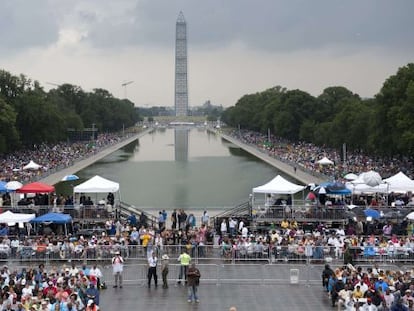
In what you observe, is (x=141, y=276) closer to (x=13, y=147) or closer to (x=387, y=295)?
(x=387, y=295)

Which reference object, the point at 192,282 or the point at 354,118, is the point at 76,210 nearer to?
the point at 192,282

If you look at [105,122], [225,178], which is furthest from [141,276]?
[105,122]

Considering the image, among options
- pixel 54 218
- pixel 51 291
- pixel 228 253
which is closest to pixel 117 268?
pixel 51 291

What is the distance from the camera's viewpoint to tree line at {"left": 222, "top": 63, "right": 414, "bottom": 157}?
6234cm

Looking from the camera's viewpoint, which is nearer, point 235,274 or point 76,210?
point 235,274

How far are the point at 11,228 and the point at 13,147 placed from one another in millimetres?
54442

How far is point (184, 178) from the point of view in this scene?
66250 millimetres

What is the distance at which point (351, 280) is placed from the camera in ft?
65.2

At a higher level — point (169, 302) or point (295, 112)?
point (295, 112)

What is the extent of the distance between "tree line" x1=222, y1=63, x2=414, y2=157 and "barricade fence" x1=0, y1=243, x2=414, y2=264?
33.4 metres

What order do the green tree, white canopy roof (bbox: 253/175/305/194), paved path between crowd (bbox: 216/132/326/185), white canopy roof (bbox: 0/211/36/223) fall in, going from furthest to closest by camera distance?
the green tree
paved path between crowd (bbox: 216/132/326/185)
white canopy roof (bbox: 253/175/305/194)
white canopy roof (bbox: 0/211/36/223)

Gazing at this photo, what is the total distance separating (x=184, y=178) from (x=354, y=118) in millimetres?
29034

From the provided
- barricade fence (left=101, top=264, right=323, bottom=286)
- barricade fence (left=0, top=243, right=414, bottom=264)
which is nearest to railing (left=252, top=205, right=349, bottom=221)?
barricade fence (left=0, top=243, right=414, bottom=264)

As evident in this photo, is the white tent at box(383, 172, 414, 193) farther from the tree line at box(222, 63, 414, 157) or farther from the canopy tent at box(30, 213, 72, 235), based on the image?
the tree line at box(222, 63, 414, 157)
